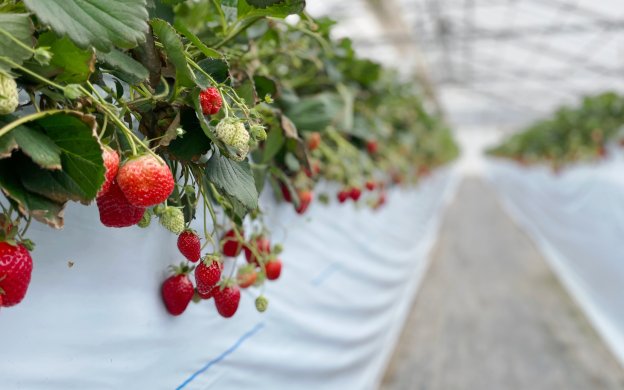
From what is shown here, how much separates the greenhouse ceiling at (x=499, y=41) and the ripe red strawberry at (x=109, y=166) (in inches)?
151

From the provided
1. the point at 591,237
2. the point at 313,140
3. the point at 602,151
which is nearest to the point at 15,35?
the point at 313,140

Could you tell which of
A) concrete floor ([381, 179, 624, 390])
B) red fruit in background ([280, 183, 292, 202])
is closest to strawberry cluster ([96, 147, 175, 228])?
red fruit in background ([280, 183, 292, 202])

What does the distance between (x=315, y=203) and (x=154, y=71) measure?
0.82 metres

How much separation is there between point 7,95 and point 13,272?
12cm

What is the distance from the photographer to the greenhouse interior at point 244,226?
1.26ft

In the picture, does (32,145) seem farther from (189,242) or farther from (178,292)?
(178,292)

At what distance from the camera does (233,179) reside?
18.9 inches

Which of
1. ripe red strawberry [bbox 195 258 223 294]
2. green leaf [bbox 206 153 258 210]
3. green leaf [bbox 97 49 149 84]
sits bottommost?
ripe red strawberry [bbox 195 258 223 294]

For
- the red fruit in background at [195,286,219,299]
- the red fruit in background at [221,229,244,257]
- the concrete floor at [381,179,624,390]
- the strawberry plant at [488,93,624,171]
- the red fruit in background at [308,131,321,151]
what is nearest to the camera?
the red fruit in background at [195,286,219,299]

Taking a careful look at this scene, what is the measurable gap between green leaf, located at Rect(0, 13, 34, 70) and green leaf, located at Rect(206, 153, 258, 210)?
0.55ft

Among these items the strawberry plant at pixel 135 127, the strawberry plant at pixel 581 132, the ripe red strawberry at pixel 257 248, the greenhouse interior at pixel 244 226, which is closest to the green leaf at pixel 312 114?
the greenhouse interior at pixel 244 226

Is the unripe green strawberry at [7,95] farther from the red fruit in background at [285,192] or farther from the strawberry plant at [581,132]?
the strawberry plant at [581,132]

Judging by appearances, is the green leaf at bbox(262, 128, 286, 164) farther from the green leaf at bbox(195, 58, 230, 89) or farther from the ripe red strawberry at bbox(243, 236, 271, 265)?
the green leaf at bbox(195, 58, 230, 89)

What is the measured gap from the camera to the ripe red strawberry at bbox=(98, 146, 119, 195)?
0.39 m
